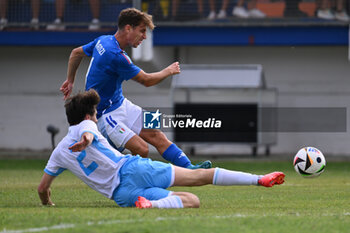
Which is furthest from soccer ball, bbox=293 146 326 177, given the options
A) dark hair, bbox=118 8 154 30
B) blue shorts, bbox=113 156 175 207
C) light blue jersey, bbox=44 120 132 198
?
light blue jersey, bbox=44 120 132 198

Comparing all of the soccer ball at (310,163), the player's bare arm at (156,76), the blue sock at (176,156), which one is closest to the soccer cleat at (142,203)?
the player's bare arm at (156,76)

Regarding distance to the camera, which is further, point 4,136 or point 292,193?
point 4,136

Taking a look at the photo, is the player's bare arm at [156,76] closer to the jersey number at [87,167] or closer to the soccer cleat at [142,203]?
the jersey number at [87,167]

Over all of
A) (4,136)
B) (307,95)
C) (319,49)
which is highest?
(319,49)

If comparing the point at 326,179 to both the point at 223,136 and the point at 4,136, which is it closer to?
the point at 223,136

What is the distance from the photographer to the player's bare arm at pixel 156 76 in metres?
7.90

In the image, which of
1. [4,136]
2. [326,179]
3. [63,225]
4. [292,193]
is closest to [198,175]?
[63,225]

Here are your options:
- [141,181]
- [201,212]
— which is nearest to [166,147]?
[141,181]

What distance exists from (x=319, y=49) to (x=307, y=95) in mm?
1443

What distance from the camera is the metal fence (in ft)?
65.9

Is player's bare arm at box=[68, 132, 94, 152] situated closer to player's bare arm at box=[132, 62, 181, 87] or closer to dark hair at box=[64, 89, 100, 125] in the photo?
dark hair at box=[64, 89, 100, 125]

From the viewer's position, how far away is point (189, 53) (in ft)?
73.7

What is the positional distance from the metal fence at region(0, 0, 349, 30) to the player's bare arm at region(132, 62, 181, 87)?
11.8 metres

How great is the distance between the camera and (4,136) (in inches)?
910
